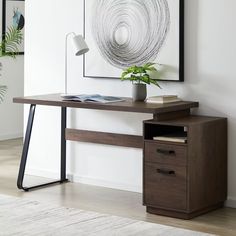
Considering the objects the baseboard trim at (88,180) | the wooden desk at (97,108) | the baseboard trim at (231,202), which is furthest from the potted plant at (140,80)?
the baseboard trim at (231,202)

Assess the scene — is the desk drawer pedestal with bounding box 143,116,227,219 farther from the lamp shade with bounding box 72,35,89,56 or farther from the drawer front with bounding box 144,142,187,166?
the lamp shade with bounding box 72,35,89,56

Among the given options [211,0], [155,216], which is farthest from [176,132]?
[211,0]

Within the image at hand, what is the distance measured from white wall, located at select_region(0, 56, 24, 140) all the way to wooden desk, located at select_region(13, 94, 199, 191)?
2487 mm

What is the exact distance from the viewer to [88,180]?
577 centimetres

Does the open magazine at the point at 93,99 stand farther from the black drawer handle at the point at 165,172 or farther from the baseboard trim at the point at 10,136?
the baseboard trim at the point at 10,136

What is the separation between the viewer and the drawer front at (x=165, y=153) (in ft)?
15.1

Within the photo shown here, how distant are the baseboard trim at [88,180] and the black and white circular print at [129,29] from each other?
3.10 ft

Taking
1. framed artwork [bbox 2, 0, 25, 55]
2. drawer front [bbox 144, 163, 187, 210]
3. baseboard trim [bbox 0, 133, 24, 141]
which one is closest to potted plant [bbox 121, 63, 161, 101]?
drawer front [bbox 144, 163, 187, 210]

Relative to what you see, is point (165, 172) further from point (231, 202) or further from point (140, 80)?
point (140, 80)

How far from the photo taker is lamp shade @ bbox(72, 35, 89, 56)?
17.6 ft

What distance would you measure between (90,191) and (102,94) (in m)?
0.79

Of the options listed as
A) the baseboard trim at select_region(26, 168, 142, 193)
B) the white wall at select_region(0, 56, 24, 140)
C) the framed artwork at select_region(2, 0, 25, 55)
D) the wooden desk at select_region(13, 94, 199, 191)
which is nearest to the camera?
the wooden desk at select_region(13, 94, 199, 191)

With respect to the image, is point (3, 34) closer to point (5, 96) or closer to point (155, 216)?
point (5, 96)

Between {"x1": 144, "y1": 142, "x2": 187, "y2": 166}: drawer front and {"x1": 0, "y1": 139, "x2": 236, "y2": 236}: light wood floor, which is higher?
{"x1": 144, "y1": 142, "x2": 187, "y2": 166}: drawer front
